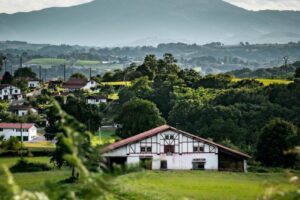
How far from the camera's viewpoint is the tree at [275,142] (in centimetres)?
3897

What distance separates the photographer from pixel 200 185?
1132 inches

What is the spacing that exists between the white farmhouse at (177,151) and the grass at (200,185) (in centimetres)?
275

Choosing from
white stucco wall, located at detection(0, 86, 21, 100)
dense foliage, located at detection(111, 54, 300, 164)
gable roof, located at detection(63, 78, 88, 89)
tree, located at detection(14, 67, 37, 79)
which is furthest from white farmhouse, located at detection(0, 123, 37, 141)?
tree, located at detection(14, 67, 37, 79)

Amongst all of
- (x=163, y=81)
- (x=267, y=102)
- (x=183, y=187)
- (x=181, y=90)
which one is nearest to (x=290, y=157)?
(x=183, y=187)

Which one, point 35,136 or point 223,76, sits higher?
point 223,76

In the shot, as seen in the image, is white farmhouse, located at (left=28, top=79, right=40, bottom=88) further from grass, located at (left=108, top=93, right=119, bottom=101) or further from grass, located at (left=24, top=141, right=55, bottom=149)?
grass, located at (left=24, top=141, right=55, bottom=149)

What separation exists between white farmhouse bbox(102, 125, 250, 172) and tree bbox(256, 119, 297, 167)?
7.72 feet

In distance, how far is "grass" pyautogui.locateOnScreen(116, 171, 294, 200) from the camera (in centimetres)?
2416

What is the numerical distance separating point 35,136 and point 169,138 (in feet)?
81.4

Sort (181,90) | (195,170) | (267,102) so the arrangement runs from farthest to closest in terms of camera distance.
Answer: (181,90)
(267,102)
(195,170)

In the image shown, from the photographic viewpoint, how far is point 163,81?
7131cm

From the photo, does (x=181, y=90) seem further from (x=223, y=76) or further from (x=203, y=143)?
(x=203, y=143)

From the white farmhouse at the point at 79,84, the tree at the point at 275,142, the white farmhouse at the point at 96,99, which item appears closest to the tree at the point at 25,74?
the white farmhouse at the point at 79,84

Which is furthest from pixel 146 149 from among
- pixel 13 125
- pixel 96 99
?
pixel 96 99
